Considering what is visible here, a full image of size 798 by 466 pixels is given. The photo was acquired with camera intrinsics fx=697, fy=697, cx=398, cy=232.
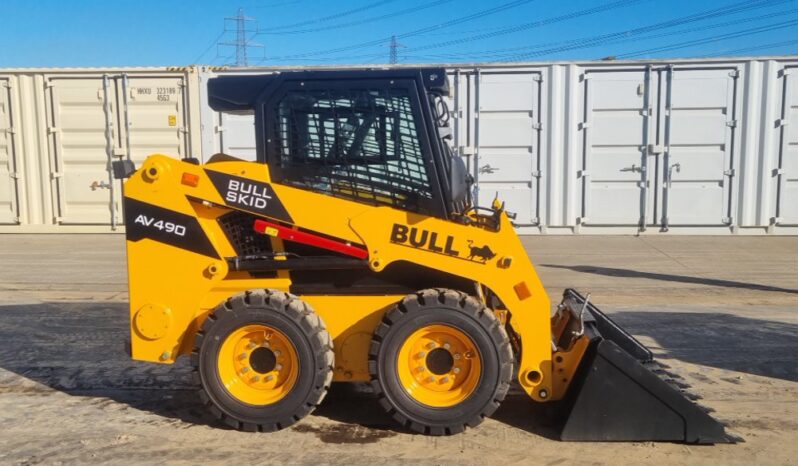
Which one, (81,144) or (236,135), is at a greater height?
(236,135)

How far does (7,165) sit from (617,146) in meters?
11.1

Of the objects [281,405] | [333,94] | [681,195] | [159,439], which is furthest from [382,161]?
[681,195]

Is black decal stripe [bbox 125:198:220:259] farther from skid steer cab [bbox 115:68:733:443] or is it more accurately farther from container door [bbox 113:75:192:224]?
container door [bbox 113:75:192:224]

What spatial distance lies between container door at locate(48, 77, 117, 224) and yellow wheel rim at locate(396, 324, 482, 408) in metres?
10.3

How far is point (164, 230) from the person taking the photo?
415cm

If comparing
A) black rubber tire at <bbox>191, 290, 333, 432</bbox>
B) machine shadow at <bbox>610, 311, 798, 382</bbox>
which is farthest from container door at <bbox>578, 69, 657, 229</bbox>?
black rubber tire at <bbox>191, 290, 333, 432</bbox>

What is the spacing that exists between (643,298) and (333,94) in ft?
17.3

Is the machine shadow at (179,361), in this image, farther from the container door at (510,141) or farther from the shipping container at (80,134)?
the shipping container at (80,134)

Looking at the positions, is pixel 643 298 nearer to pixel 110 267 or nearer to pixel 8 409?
pixel 8 409

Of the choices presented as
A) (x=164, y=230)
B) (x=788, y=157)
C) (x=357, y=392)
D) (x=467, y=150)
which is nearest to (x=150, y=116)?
(x=467, y=150)

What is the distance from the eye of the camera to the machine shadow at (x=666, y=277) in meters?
8.55

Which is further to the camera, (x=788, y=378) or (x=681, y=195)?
(x=681, y=195)

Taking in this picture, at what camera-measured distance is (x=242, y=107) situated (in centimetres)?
420

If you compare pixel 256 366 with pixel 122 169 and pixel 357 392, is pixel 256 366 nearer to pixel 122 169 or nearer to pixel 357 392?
pixel 357 392
